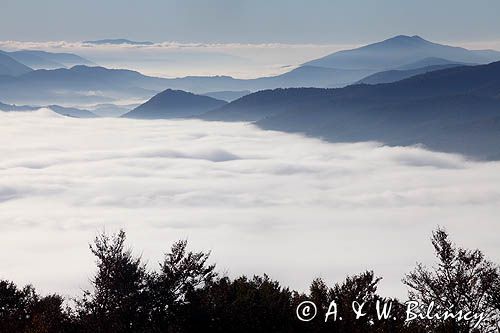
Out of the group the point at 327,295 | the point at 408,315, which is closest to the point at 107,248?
A: the point at 327,295

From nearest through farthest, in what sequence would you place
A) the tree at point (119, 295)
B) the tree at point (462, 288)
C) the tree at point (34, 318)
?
the tree at point (34, 318), the tree at point (119, 295), the tree at point (462, 288)

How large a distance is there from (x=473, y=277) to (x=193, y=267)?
Result: 638 inches

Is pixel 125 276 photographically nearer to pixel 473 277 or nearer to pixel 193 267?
pixel 193 267

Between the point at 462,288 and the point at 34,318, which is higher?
the point at 462,288

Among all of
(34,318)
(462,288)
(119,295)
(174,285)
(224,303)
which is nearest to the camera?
(34,318)

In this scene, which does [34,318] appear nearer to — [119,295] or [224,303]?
[119,295]

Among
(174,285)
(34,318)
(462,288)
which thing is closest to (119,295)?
(174,285)

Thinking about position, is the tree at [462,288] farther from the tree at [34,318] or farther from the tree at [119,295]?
the tree at [34,318]

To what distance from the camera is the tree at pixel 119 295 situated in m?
31.3

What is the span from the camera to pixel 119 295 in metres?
32.5

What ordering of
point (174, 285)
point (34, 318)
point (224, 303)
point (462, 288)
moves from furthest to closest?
point (174, 285), point (224, 303), point (462, 288), point (34, 318)

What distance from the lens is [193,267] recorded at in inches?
1460

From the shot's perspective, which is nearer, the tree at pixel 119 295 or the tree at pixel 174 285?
the tree at pixel 119 295

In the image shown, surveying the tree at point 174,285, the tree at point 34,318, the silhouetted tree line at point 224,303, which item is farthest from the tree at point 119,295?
the tree at point 34,318
